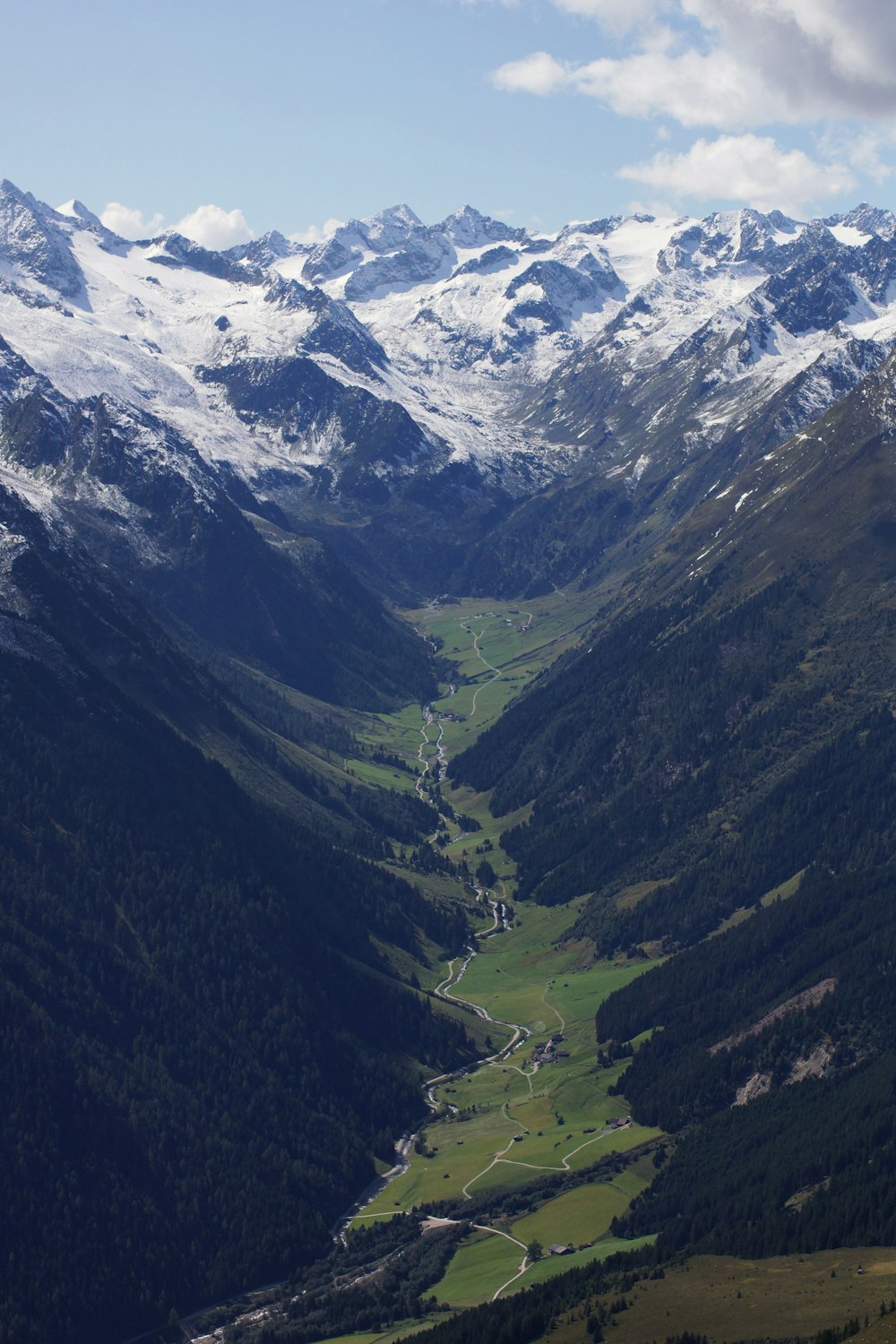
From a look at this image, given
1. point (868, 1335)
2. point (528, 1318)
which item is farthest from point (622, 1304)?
point (868, 1335)

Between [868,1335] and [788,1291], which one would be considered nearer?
[868,1335]

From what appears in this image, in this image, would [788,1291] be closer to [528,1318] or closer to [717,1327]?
[717,1327]

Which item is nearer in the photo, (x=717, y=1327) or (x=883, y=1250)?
→ (x=717, y=1327)

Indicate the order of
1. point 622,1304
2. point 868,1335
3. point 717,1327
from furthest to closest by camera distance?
point 622,1304
point 717,1327
point 868,1335

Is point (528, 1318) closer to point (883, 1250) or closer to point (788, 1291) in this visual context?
point (788, 1291)

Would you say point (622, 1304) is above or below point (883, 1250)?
above

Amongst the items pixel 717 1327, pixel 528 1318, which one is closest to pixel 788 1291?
pixel 717 1327

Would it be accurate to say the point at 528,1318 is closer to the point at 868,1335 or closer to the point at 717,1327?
the point at 717,1327

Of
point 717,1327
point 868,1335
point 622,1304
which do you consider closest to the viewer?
point 868,1335
